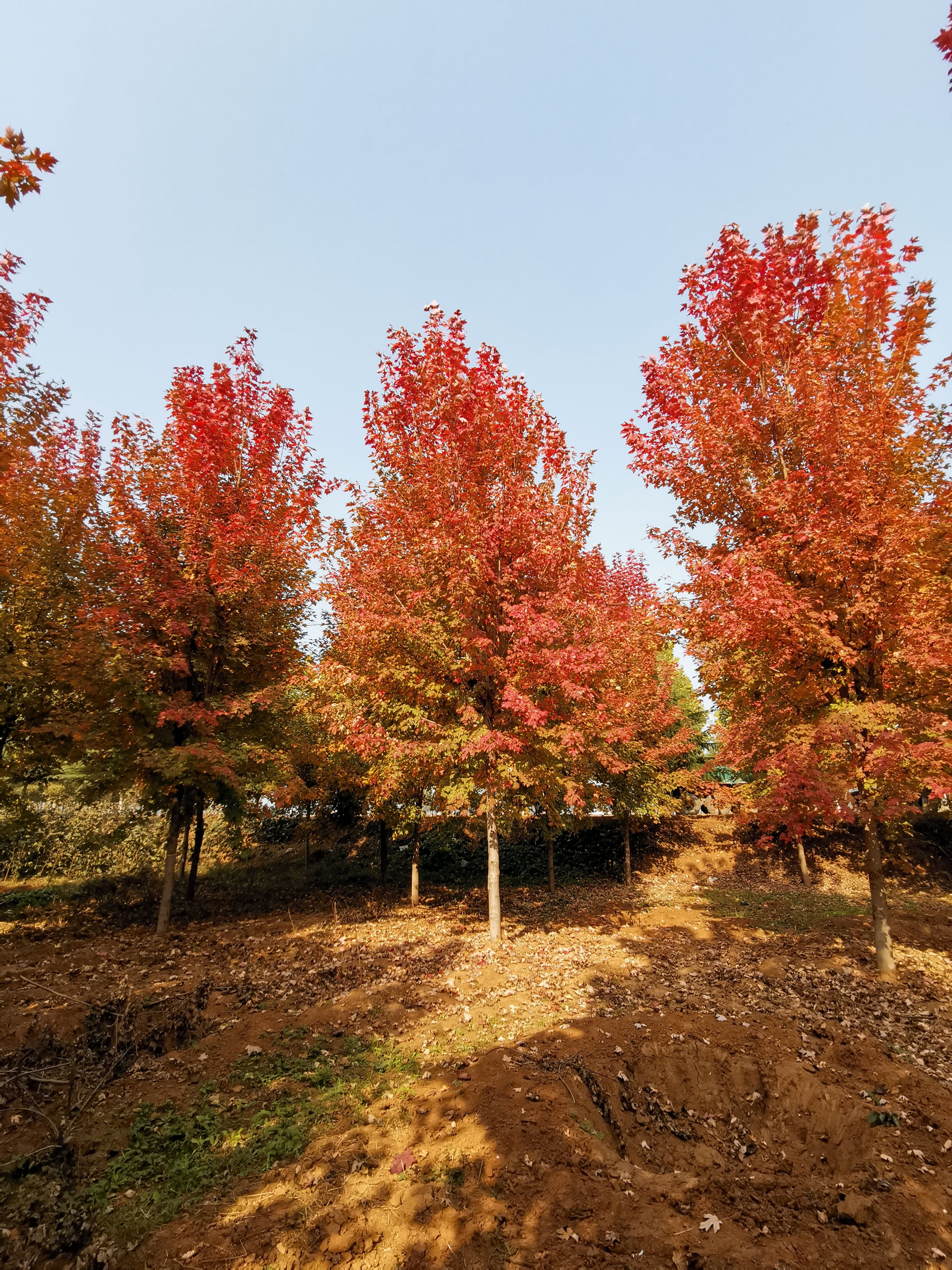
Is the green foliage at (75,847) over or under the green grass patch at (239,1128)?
over

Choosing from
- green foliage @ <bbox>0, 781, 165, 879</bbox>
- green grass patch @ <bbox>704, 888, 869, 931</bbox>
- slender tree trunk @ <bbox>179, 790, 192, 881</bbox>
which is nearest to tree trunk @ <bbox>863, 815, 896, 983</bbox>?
green grass patch @ <bbox>704, 888, 869, 931</bbox>

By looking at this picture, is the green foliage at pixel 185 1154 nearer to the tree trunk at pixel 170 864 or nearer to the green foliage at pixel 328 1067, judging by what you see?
the green foliage at pixel 328 1067

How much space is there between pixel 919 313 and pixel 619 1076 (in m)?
11.4

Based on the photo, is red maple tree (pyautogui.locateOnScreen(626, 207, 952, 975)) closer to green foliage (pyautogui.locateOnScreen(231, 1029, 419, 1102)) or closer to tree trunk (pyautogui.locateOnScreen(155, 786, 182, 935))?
green foliage (pyautogui.locateOnScreen(231, 1029, 419, 1102))

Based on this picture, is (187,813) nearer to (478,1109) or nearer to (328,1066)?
(328,1066)

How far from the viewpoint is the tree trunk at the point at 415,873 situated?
17766 mm

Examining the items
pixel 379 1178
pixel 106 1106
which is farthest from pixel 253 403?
pixel 379 1178

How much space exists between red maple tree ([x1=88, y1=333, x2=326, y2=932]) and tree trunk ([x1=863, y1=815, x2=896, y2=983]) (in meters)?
11.6

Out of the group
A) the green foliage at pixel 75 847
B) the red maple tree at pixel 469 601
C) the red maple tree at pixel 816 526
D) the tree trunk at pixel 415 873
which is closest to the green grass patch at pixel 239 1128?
the red maple tree at pixel 469 601

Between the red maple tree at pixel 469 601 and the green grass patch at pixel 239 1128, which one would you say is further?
the red maple tree at pixel 469 601

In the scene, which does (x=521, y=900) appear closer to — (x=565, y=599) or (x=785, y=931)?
(x=785, y=931)

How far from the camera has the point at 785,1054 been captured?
21.5ft

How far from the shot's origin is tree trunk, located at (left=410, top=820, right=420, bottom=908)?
17766 millimetres

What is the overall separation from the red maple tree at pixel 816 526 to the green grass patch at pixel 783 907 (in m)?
4.87
